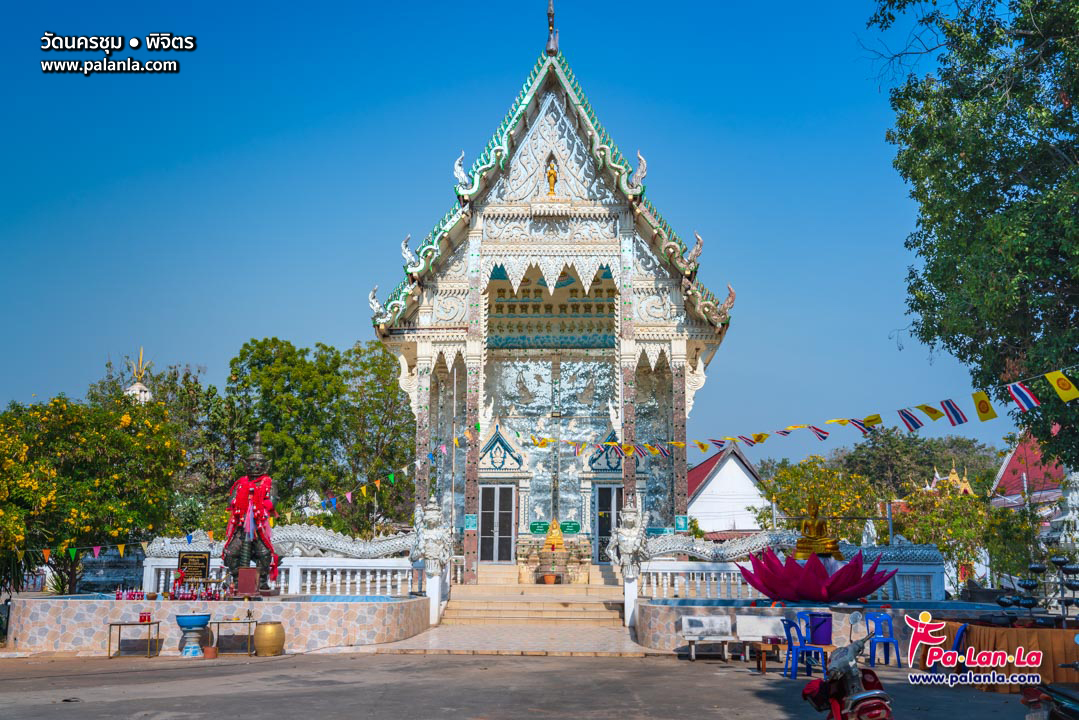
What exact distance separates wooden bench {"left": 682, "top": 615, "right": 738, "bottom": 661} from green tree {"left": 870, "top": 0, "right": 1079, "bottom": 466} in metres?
7.11

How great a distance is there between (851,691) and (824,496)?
90.5 ft

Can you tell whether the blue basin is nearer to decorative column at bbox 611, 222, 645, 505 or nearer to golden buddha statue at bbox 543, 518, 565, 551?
golden buddha statue at bbox 543, 518, 565, 551

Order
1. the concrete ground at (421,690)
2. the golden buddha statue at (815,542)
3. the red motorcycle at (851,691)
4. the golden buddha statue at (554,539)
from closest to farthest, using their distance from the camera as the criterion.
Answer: the red motorcycle at (851,691)
the concrete ground at (421,690)
the golden buddha statue at (815,542)
the golden buddha statue at (554,539)

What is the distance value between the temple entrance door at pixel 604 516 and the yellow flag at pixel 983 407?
11061 millimetres

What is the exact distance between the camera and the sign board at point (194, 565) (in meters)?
13.0

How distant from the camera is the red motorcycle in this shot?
5051 mm

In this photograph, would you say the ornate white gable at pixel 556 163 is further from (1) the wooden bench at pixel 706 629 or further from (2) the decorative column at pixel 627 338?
(1) the wooden bench at pixel 706 629

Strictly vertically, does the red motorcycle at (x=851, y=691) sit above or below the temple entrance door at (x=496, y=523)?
below

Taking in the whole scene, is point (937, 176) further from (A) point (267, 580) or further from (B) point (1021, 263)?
(A) point (267, 580)

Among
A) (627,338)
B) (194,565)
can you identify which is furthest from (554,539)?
(194,565)

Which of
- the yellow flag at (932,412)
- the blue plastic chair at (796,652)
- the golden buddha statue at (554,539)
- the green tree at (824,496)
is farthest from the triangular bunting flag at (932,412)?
the green tree at (824,496)

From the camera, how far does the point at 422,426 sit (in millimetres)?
20156

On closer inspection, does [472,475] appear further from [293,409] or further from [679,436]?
[293,409]

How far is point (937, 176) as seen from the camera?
16.9 m
